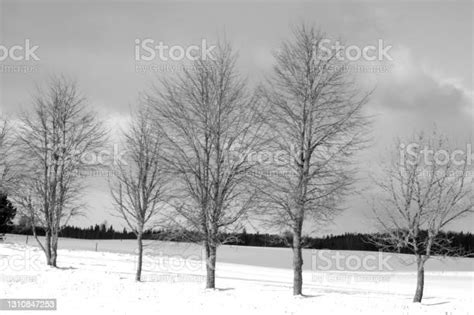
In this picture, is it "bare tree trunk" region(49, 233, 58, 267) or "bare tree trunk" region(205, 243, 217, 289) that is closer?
"bare tree trunk" region(205, 243, 217, 289)

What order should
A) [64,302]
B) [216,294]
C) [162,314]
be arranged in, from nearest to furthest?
[162,314] < [64,302] < [216,294]

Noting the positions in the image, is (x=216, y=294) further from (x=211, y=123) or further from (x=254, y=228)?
(x=211, y=123)

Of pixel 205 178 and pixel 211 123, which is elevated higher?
pixel 211 123

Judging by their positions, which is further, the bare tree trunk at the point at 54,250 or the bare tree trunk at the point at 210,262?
the bare tree trunk at the point at 54,250

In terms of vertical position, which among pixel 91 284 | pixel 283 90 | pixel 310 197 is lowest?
pixel 91 284

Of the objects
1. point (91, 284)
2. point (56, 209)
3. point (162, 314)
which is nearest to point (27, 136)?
point (56, 209)

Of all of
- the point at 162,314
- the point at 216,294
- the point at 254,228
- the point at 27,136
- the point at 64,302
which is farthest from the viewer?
the point at 27,136

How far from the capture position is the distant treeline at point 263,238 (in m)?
19.6

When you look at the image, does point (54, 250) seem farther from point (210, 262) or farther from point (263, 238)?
point (263, 238)

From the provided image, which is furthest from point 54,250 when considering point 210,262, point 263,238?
point 263,238

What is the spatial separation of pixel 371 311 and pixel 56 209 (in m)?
19.0

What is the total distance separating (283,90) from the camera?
62.3 ft

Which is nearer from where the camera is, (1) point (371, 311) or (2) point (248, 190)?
(1) point (371, 311)

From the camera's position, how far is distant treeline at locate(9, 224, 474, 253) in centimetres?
1959
